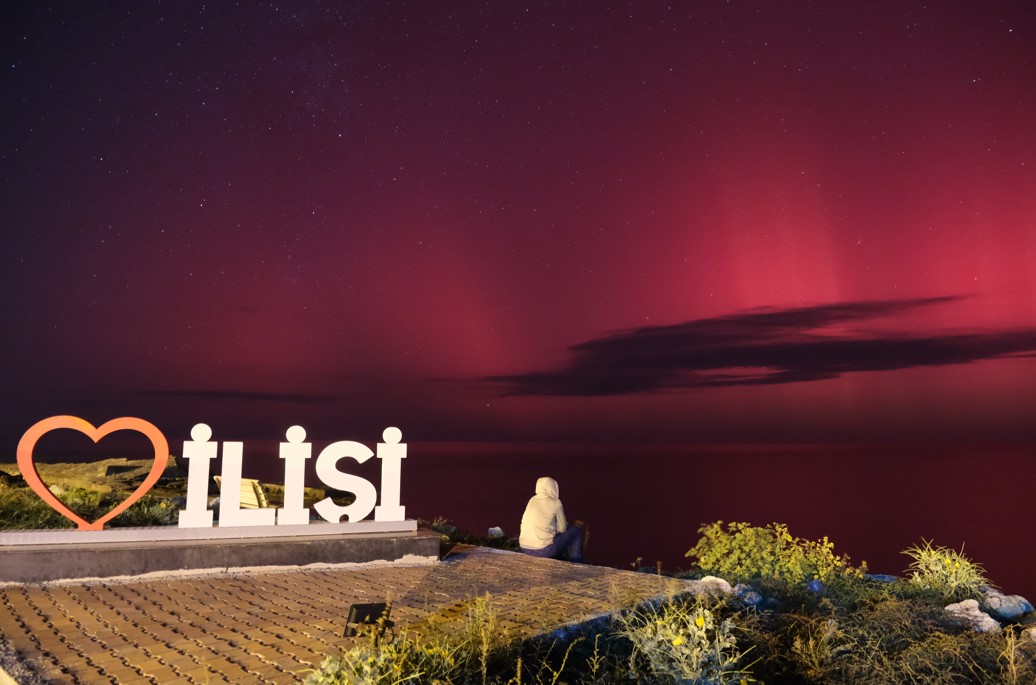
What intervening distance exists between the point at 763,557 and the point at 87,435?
847 cm

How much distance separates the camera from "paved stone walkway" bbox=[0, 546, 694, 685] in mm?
5016

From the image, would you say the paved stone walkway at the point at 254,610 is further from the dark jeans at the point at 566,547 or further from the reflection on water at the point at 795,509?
the reflection on water at the point at 795,509

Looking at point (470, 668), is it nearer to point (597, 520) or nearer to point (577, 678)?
point (577, 678)

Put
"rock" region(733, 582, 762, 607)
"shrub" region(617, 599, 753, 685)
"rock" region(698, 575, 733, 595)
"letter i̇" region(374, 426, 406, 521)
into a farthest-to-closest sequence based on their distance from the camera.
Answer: "letter i̇" region(374, 426, 406, 521), "rock" region(733, 582, 762, 607), "rock" region(698, 575, 733, 595), "shrub" region(617, 599, 753, 685)

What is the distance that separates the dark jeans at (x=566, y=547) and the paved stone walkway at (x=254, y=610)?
568 millimetres

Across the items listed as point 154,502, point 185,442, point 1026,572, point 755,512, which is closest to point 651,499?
point 755,512

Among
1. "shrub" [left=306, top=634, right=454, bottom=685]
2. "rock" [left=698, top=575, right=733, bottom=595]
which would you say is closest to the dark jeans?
"rock" [left=698, top=575, right=733, bottom=595]

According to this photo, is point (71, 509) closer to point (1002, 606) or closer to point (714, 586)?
point (714, 586)

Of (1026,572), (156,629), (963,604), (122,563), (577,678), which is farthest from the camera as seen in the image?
(1026,572)

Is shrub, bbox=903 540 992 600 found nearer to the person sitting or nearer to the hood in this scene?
the person sitting

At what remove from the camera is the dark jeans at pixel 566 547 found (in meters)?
10.0

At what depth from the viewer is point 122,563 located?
7.73 meters

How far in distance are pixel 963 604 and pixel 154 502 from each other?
13.1m

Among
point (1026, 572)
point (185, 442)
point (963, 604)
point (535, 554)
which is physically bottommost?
point (1026, 572)
